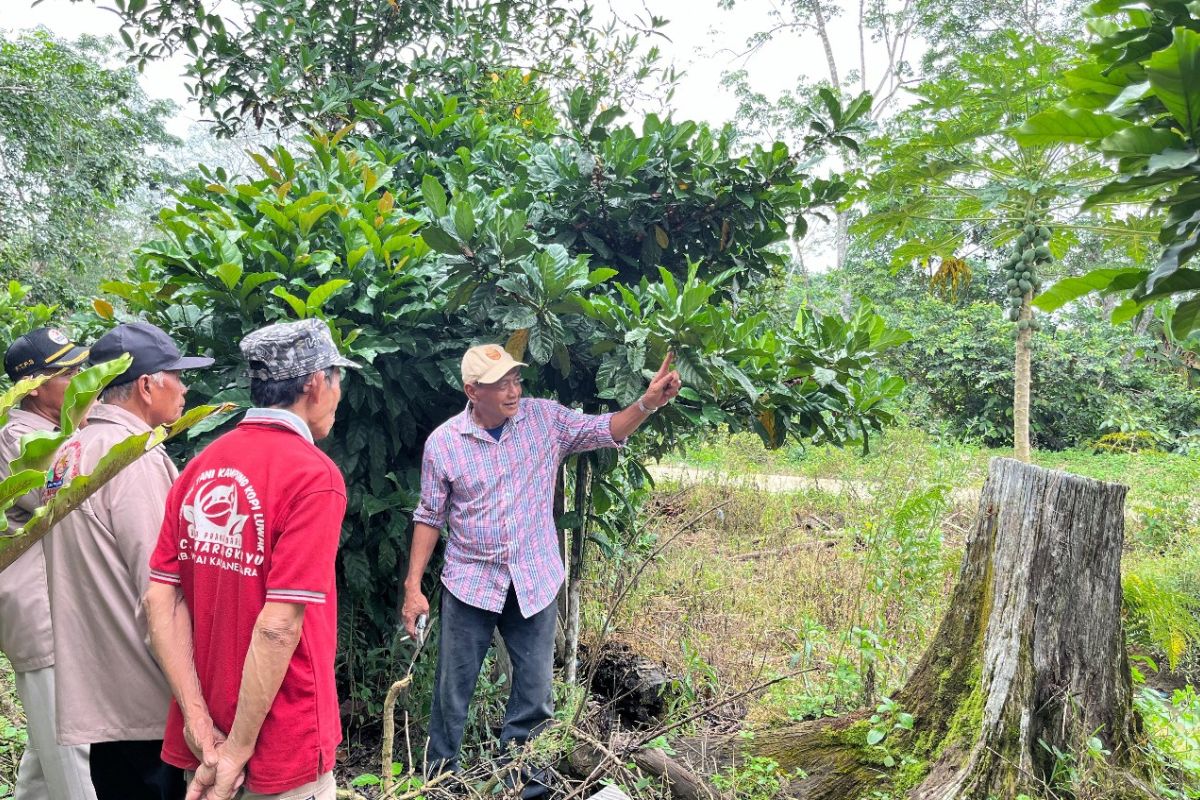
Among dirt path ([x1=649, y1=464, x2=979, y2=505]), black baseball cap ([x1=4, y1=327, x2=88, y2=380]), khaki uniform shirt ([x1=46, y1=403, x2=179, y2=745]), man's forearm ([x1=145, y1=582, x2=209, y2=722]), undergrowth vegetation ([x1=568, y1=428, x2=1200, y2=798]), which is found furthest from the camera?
dirt path ([x1=649, y1=464, x2=979, y2=505])

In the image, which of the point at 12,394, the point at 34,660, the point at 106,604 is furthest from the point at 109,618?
the point at 12,394

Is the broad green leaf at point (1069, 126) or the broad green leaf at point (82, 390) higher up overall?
the broad green leaf at point (1069, 126)

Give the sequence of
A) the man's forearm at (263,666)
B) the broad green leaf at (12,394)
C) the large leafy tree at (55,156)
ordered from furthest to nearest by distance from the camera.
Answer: the large leafy tree at (55,156) → the man's forearm at (263,666) → the broad green leaf at (12,394)

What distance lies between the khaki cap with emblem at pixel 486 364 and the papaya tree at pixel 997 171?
4.08 metres

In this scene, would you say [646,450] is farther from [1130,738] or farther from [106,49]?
[106,49]

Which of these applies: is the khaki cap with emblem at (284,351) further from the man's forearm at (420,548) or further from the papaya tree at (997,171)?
the papaya tree at (997,171)

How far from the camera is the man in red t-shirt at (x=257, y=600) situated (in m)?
1.74

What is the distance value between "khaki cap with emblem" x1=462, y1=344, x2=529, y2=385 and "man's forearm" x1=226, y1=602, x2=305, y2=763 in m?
1.34

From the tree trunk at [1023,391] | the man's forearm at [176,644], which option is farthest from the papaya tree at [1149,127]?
the tree trunk at [1023,391]

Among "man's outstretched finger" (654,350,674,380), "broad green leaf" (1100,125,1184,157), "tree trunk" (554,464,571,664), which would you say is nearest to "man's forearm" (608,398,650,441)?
"man's outstretched finger" (654,350,674,380)

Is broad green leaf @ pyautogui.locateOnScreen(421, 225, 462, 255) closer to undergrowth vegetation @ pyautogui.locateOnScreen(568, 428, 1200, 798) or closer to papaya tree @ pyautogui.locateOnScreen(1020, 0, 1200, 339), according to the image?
undergrowth vegetation @ pyautogui.locateOnScreen(568, 428, 1200, 798)

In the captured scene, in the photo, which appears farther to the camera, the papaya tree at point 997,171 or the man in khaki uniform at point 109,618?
the papaya tree at point 997,171

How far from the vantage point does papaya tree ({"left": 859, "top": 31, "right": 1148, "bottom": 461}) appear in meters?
5.63

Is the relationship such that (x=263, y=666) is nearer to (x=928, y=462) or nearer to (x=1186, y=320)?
(x=1186, y=320)
